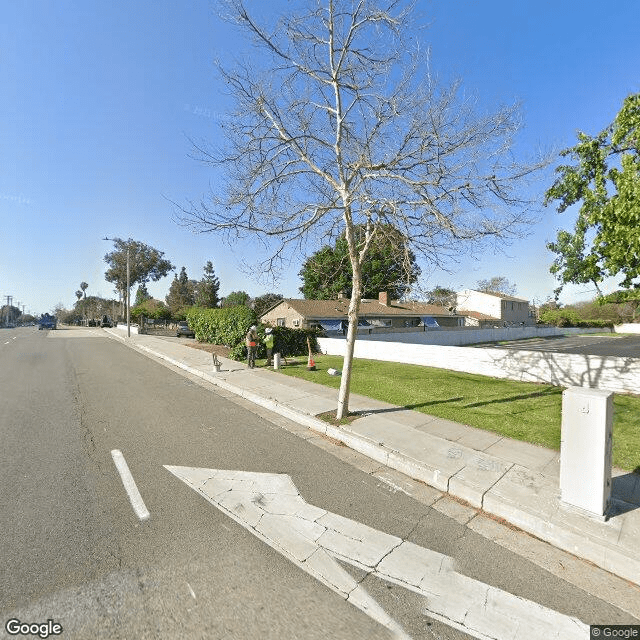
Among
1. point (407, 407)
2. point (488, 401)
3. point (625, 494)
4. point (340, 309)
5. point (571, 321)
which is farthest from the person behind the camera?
point (571, 321)

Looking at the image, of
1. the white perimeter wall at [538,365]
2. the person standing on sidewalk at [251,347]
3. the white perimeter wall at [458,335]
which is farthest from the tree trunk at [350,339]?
the white perimeter wall at [458,335]

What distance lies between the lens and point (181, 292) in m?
76.6

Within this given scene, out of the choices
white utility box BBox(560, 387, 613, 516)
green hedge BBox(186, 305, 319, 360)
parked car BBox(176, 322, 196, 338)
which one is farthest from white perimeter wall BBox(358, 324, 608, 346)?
white utility box BBox(560, 387, 613, 516)

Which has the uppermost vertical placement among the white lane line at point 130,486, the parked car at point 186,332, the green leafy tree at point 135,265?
the green leafy tree at point 135,265

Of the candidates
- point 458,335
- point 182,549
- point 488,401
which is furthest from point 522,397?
point 458,335

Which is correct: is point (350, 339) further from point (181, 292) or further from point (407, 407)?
point (181, 292)

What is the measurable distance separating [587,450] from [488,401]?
4680mm

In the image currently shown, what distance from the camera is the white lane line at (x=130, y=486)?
135 inches

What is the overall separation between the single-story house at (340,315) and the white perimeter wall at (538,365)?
16029 mm

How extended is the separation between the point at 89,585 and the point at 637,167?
9.55 m

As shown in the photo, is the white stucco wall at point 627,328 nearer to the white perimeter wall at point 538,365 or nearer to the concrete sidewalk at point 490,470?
the white perimeter wall at point 538,365

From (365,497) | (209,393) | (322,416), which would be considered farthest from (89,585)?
(209,393)

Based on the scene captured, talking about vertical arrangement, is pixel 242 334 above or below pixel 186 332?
above

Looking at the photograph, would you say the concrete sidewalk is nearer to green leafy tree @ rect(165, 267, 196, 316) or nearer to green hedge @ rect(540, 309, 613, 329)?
green hedge @ rect(540, 309, 613, 329)
